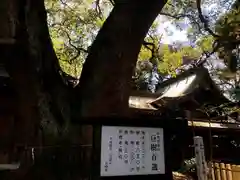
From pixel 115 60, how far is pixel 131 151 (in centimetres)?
160

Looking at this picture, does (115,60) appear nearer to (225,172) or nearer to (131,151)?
(131,151)

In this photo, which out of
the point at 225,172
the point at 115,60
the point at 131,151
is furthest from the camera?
the point at 225,172

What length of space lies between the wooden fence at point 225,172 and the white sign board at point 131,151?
6.13ft

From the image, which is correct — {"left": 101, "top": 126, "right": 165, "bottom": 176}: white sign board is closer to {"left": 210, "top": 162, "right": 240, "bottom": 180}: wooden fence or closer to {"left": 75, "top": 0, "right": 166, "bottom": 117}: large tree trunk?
{"left": 75, "top": 0, "right": 166, "bottom": 117}: large tree trunk

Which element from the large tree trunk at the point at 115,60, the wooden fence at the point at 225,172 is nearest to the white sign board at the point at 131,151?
the large tree trunk at the point at 115,60

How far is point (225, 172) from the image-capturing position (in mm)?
5738

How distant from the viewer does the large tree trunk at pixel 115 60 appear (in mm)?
5074

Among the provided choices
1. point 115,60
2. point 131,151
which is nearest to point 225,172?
point 131,151

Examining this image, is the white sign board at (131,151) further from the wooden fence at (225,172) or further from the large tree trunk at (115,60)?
the wooden fence at (225,172)

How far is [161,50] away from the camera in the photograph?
388 inches

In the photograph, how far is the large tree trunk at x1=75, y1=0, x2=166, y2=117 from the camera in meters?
5.07

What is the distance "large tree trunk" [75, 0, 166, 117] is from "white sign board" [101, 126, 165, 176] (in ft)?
2.66

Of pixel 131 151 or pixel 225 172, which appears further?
pixel 225 172

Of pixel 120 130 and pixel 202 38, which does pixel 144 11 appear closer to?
pixel 120 130
